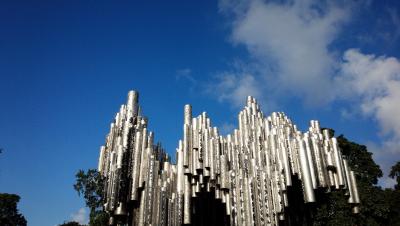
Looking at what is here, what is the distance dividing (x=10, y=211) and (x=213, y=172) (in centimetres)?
3850

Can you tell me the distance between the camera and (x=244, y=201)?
47.7ft

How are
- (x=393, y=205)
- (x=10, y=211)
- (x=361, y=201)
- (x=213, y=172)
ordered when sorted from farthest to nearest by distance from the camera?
1. (x=10, y=211)
2. (x=393, y=205)
3. (x=361, y=201)
4. (x=213, y=172)

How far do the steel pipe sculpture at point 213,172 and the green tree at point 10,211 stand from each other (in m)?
33.8

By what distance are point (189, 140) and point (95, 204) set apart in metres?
13.6

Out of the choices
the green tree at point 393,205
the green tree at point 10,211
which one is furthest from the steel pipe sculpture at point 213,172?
the green tree at point 10,211

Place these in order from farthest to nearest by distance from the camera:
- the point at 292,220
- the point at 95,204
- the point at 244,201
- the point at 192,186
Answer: the point at 95,204, the point at 292,220, the point at 192,186, the point at 244,201

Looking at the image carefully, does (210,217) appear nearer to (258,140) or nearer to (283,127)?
(258,140)

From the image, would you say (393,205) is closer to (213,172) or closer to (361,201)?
(361,201)

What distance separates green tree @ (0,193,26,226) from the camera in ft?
139

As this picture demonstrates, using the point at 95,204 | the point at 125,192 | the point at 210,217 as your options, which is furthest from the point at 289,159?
the point at 95,204

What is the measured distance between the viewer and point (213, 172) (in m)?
15.2

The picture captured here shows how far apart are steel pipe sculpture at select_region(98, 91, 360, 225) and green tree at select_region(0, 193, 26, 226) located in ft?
111

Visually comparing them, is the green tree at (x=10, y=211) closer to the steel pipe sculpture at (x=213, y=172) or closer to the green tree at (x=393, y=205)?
the steel pipe sculpture at (x=213, y=172)

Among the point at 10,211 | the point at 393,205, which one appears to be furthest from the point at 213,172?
the point at 10,211
